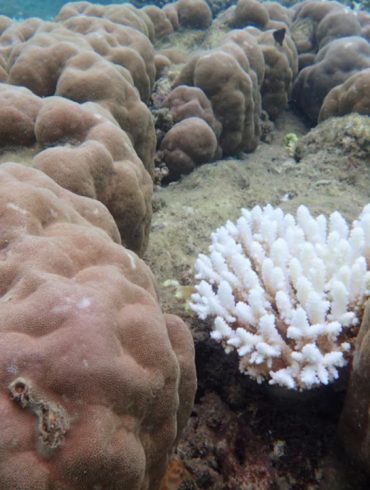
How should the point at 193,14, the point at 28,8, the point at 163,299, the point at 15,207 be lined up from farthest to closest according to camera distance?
the point at 28,8 → the point at 193,14 → the point at 163,299 → the point at 15,207

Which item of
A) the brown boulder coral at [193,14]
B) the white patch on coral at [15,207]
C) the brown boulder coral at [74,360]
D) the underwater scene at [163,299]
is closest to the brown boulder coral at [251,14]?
the brown boulder coral at [193,14]

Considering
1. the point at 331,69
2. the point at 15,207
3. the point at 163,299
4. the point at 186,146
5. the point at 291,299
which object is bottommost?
the point at 186,146

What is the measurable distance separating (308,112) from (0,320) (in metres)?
7.36

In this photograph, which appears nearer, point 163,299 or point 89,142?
point 89,142

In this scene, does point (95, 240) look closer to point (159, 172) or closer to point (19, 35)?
point (159, 172)

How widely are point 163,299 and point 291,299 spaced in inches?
39.9

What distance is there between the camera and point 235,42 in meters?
6.39

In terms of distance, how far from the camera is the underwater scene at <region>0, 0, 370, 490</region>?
4.69 ft

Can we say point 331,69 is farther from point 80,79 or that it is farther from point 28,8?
point 28,8

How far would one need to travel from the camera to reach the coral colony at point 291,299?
2199mm

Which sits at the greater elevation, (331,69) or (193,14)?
(193,14)

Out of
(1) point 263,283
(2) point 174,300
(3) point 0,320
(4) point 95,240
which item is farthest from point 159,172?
(3) point 0,320

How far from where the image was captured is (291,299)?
2.49 metres

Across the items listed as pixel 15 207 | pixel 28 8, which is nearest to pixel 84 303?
pixel 15 207
